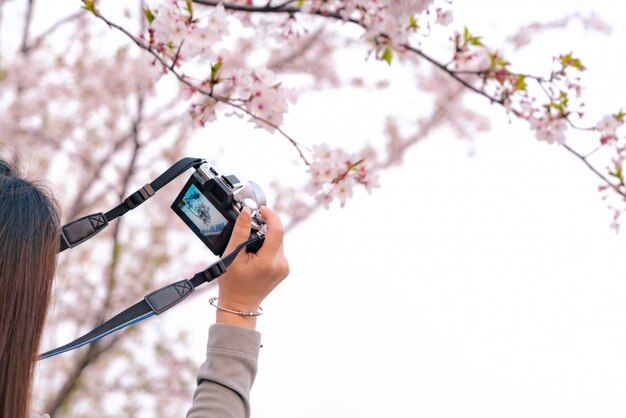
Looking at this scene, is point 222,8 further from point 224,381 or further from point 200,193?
point 224,381

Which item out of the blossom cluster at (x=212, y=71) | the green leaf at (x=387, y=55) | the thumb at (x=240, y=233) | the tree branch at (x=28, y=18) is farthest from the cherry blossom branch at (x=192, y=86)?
the tree branch at (x=28, y=18)

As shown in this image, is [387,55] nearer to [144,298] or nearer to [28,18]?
[144,298]

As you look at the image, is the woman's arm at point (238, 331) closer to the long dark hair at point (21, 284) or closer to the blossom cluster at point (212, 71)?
the long dark hair at point (21, 284)

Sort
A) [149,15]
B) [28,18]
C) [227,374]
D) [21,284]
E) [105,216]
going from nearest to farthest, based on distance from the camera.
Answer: [21,284], [227,374], [105,216], [149,15], [28,18]

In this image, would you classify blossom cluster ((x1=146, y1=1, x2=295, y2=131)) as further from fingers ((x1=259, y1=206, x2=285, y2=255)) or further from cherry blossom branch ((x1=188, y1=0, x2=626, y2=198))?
fingers ((x1=259, y1=206, x2=285, y2=255))

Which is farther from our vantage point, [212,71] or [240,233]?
[212,71]

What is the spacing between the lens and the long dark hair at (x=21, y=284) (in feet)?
2.10

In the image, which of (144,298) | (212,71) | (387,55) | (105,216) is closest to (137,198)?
(105,216)

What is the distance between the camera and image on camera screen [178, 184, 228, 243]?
923mm

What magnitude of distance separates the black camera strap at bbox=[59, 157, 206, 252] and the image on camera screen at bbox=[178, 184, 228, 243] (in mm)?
41

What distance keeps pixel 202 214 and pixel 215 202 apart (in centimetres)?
3

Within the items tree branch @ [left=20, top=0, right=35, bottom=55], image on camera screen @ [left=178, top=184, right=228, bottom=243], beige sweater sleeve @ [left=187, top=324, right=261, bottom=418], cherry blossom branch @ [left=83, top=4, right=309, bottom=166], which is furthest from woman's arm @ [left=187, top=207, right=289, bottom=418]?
tree branch @ [left=20, top=0, right=35, bottom=55]

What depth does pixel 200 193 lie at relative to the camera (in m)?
0.94

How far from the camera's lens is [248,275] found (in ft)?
2.60
